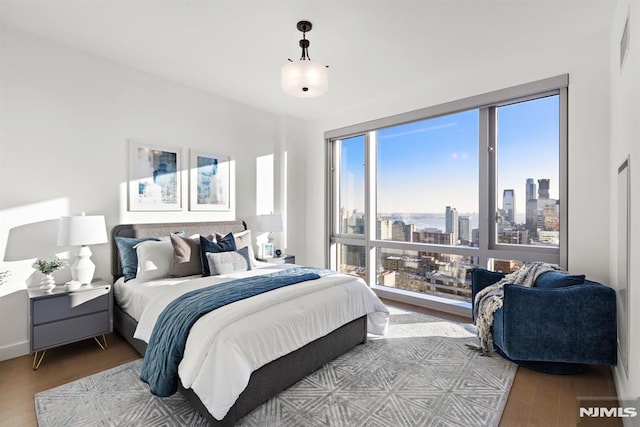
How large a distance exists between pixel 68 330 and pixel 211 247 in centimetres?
132

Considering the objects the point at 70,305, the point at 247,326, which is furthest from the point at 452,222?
the point at 70,305

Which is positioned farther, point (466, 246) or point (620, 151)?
point (466, 246)

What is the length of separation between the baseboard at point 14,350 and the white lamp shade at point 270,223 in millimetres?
2643

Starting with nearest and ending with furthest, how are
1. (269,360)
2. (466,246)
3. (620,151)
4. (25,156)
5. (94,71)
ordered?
(269,360), (620,151), (25,156), (94,71), (466,246)

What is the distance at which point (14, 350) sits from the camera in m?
2.75

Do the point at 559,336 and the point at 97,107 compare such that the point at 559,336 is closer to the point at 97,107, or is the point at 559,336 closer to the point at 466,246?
the point at 466,246

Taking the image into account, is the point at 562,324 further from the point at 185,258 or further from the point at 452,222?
the point at 185,258

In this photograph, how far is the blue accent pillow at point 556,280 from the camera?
245 cm

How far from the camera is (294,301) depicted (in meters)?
2.35

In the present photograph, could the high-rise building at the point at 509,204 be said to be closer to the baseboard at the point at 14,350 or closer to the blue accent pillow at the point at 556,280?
the blue accent pillow at the point at 556,280

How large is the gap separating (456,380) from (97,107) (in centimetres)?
411

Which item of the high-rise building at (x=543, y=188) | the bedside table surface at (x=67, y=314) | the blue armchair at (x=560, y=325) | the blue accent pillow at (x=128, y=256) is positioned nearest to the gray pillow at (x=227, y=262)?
the blue accent pillow at (x=128, y=256)

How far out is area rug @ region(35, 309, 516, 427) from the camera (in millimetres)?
1922

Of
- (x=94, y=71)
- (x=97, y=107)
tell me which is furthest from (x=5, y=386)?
(x=94, y=71)
